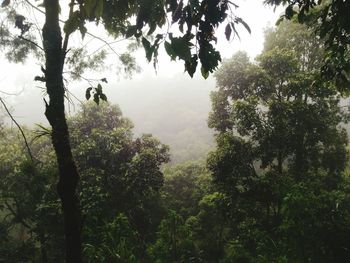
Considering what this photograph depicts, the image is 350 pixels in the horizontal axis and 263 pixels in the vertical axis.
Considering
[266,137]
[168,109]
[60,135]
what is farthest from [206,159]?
[168,109]

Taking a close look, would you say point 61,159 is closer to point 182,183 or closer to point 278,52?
point 278,52

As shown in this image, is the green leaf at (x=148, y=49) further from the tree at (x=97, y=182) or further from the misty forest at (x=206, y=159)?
the tree at (x=97, y=182)

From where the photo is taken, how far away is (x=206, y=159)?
1316cm

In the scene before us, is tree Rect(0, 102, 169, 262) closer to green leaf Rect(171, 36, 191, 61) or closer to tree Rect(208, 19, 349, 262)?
tree Rect(208, 19, 349, 262)

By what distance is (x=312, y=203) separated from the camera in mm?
6203

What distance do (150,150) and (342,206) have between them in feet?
25.9

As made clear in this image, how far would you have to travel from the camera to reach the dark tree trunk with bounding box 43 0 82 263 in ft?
14.2

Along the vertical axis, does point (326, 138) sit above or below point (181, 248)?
above

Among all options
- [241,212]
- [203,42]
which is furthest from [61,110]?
[241,212]

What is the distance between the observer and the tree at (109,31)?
6.77 feet

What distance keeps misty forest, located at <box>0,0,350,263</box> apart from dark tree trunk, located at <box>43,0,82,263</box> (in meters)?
0.01

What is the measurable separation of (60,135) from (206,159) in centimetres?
911

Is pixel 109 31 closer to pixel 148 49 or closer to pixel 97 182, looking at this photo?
pixel 148 49

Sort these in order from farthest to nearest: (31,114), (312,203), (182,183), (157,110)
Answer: (31,114)
(157,110)
(182,183)
(312,203)
